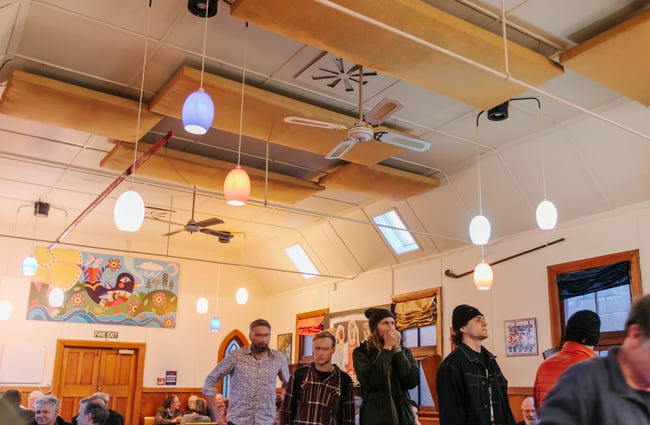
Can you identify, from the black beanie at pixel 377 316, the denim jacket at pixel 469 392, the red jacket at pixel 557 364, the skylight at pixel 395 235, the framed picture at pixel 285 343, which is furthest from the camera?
the framed picture at pixel 285 343

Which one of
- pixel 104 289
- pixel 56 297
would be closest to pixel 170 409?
pixel 104 289

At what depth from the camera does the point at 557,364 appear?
3506 millimetres

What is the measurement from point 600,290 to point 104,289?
10715mm

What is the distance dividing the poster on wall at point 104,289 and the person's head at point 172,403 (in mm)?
1809

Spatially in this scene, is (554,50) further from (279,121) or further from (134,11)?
(134,11)

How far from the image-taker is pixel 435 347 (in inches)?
443

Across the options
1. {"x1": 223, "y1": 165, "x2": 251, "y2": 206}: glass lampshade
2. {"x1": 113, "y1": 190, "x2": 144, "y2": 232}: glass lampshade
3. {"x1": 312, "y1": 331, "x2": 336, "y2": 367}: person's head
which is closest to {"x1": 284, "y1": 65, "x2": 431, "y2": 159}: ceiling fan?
{"x1": 223, "y1": 165, "x2": 251, "y2": 206}: glass lampshade

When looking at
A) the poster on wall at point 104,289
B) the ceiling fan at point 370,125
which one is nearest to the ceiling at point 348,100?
the ceiling fan at point 370,125

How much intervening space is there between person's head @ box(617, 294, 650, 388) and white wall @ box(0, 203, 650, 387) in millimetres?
7305

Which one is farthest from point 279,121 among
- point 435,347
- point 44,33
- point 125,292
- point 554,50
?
point 125,292

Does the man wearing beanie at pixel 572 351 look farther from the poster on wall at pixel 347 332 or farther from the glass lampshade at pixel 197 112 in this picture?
the poster on wall at pixel 347 332

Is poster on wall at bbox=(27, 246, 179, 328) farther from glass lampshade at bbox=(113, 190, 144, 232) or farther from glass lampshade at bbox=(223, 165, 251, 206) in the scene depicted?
glass lampshade at bbox=(223, 165, 251, 206)

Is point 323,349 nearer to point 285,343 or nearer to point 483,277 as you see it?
point 483,277

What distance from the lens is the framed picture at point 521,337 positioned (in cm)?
941
